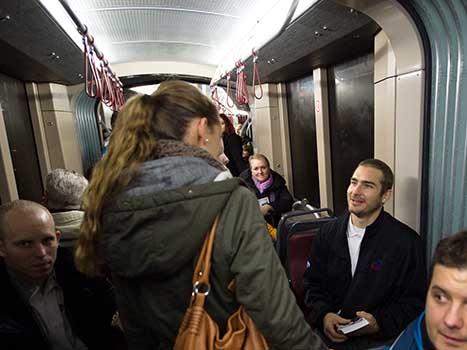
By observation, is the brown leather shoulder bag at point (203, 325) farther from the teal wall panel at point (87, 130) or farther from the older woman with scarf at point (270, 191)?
the teal wall panel at point (87, 130)

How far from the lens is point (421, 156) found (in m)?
Result: 1.98

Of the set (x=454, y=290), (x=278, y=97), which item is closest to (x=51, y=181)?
(x=454, y=290)

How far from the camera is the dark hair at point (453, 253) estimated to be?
111 cm

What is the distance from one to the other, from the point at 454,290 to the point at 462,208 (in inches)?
A: 33.3

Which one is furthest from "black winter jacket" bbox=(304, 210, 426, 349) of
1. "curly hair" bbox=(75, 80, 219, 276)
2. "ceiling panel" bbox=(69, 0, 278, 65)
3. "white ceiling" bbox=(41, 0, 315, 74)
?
"ceiling panel" bbox=(69, 0, 278, 65)

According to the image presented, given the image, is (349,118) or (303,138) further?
(303,138)

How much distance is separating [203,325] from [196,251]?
24 cm

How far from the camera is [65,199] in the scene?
6.26 feet

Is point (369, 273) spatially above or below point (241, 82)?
below

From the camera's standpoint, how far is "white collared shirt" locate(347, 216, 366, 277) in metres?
1.79

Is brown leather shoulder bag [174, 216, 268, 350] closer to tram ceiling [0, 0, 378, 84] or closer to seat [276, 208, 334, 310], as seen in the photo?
seat [276, 208, 334, 310]

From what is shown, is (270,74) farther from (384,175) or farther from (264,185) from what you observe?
(384,175)

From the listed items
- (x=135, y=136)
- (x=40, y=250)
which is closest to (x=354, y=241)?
(x=135, y=136)

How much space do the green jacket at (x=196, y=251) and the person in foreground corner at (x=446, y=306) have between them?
535 millimetres
